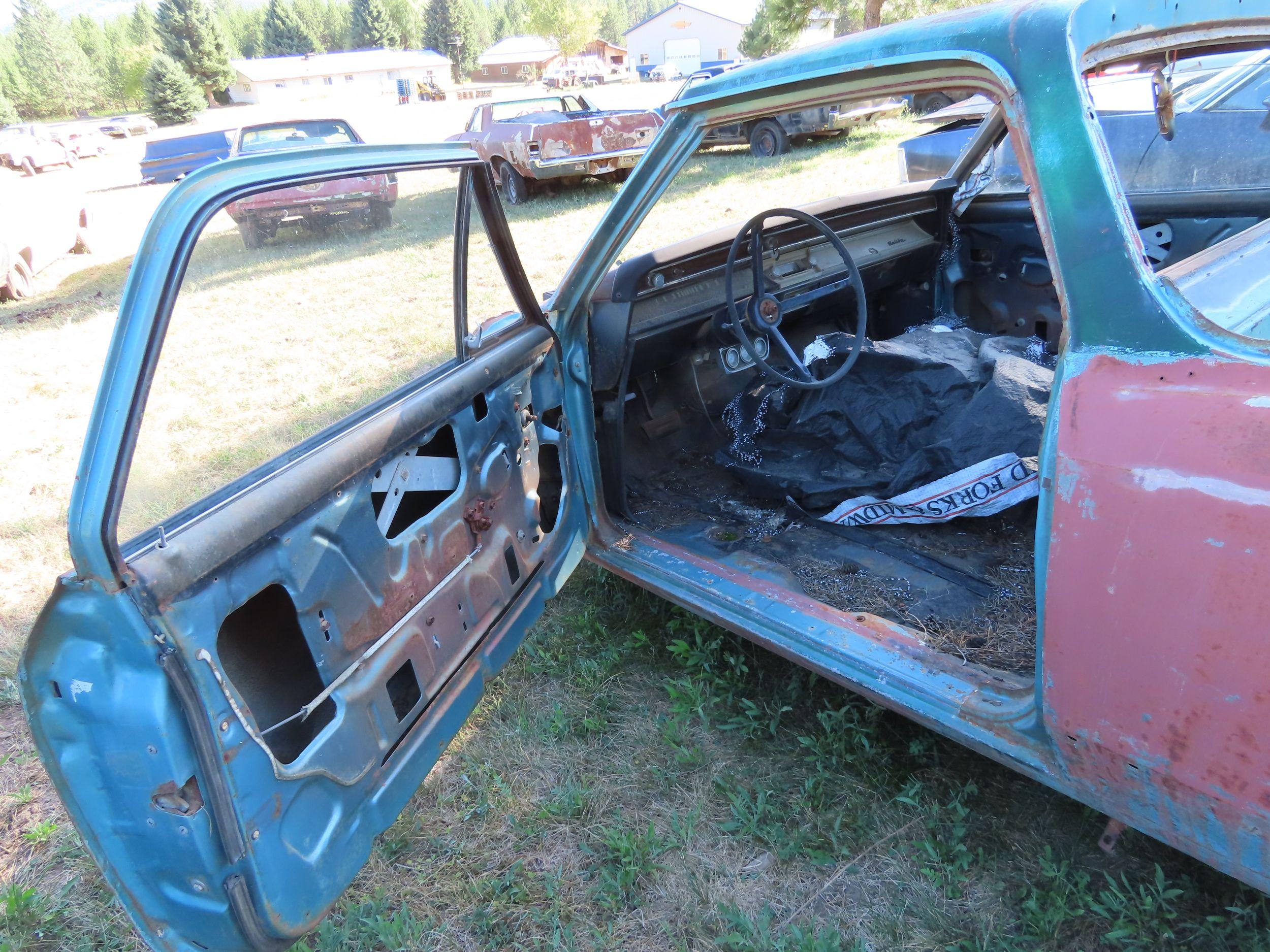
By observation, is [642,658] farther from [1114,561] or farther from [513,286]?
[1114,561]

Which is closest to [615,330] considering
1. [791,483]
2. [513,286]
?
[513,286]

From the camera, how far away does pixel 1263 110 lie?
9.68ft

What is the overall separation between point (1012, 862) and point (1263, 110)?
2903 millimetres

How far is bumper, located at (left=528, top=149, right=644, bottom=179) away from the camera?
406 inches

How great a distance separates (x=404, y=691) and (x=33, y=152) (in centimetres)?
3104

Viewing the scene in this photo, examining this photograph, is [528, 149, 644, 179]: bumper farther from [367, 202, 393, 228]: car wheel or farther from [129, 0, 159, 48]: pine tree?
[129, 0, 159, 48]: pine tree

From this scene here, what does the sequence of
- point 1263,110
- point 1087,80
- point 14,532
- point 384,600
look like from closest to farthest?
point 1087,80, point 384,600, point 1263,110, point 14,532

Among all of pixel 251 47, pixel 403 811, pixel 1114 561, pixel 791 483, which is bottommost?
pixel 403 811

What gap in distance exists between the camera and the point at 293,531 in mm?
1466

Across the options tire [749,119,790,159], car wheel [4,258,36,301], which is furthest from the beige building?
car wheel [4,258,36,301]

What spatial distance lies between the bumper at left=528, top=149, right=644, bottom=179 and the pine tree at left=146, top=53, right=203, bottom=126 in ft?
130

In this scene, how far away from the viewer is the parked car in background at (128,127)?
37.3 m

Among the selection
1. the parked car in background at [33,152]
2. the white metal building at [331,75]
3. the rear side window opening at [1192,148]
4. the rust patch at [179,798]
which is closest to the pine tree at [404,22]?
the white metal building at [331,75]

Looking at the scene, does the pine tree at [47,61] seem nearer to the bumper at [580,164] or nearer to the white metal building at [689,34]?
the white metal building at [689,34]
